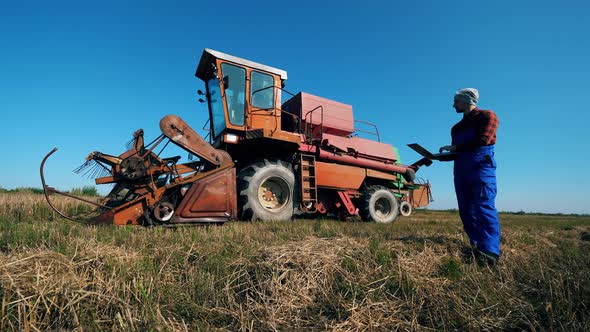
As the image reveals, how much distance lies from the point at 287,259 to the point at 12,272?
164cm

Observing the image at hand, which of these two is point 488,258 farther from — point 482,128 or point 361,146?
point 361,146

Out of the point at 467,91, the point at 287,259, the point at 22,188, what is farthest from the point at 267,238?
the point at 22,188

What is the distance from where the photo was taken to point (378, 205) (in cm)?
916

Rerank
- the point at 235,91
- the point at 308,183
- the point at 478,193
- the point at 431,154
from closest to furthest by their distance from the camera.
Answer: the point at 478,193 → the point at 431,154 → the point at 235,91 → the point at 308,183

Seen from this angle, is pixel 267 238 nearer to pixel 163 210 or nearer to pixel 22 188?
pixel 163 210

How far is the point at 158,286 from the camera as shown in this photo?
5.93ft

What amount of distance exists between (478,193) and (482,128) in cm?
67

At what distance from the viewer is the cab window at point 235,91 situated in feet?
21.9

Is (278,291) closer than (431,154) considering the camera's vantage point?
Yes

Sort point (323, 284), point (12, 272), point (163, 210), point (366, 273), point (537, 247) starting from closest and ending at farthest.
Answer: point (12, 272) → point (323, 284) → point (366, 273) → point (537, 247) → point (163, 210)

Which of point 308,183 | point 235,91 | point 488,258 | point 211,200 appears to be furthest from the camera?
point 308,183

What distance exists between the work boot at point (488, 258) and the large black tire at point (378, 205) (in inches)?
225

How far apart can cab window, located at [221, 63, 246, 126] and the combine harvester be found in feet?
0.07

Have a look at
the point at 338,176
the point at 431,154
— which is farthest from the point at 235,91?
the point at 431,154
